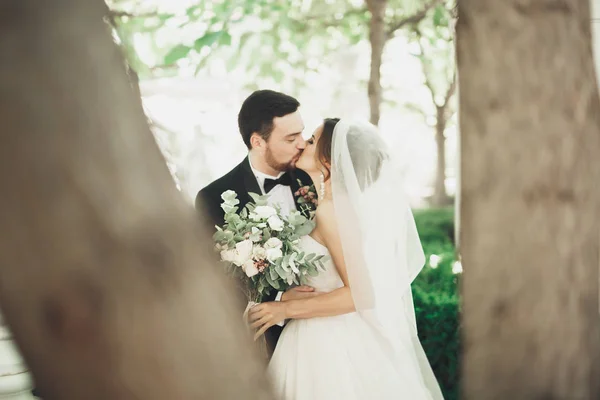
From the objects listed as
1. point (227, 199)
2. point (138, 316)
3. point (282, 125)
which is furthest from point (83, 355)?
point (282, 125)

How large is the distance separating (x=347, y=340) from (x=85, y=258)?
2841mm

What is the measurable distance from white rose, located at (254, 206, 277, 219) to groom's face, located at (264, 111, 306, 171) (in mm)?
991

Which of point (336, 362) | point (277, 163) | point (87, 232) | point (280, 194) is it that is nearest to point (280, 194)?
point (280, 194)

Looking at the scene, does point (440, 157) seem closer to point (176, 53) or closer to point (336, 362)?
point (176, 53)

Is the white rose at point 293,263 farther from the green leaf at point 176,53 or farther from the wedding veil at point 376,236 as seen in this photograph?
the green leaf at point 176,53

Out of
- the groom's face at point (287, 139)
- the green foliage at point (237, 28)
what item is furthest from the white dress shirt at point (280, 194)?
the green foliage at point (237, 28)

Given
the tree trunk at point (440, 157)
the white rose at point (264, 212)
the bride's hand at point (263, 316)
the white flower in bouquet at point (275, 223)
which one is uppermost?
the white rose at point (264, 212)

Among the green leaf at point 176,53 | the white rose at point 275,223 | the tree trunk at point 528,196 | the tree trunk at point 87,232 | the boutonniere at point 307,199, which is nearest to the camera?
the tree trunk at point 87,232

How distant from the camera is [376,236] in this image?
11.7 feet

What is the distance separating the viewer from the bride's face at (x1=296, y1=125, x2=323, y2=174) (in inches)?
147

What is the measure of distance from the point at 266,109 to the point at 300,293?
1.43 m

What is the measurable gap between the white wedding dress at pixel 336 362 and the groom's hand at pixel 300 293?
0.06 m

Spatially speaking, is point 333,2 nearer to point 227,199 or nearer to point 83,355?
point 227,199

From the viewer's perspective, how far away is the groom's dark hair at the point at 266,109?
14.4 feet
